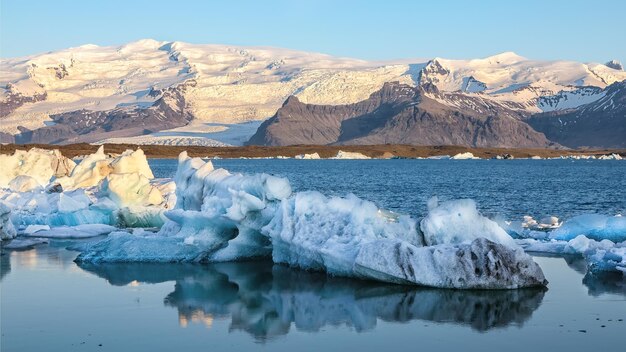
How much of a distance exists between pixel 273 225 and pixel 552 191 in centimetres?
4597

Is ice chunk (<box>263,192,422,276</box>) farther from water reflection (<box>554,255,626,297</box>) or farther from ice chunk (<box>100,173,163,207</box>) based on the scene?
ice chunk (<box>100,173,163,207</box>)

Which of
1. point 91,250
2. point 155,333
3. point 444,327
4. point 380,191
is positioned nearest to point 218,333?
point 155,333

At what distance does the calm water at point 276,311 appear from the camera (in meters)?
14.4

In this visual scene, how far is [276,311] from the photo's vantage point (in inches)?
680

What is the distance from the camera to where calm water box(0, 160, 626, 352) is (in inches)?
569

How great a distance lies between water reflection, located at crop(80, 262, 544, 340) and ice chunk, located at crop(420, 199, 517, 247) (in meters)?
2.33

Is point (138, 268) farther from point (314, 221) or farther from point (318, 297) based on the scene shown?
point (318, 297)

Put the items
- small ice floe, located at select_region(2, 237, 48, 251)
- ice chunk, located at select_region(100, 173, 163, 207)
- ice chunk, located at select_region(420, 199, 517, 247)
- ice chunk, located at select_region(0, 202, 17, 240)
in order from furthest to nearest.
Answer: ice chunk, located at select_region(100, 173, 163, 207) → ice chunk, located at select_region(0, 202, 17, 240) → small ice floe, located at select_region(2, 237, 48, 251) → ice chunk, located at select_region(420, 199, 517, 247)

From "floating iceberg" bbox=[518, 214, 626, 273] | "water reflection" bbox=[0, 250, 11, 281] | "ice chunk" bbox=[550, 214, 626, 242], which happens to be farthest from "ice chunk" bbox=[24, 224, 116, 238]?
"ice chunk" bbox=[550, 214, 626, 242]

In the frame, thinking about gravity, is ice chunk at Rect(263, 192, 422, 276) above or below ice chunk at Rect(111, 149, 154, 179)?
above

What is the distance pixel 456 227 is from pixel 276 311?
19.4 feet

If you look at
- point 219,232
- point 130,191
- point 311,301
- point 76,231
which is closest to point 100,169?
point 130,191

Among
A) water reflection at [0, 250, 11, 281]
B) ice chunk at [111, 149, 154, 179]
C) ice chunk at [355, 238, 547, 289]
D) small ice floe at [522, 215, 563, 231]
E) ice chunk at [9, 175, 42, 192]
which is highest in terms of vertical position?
ice chunk at [355, 238, 547, 289]

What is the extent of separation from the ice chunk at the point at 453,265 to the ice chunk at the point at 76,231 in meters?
14.1
